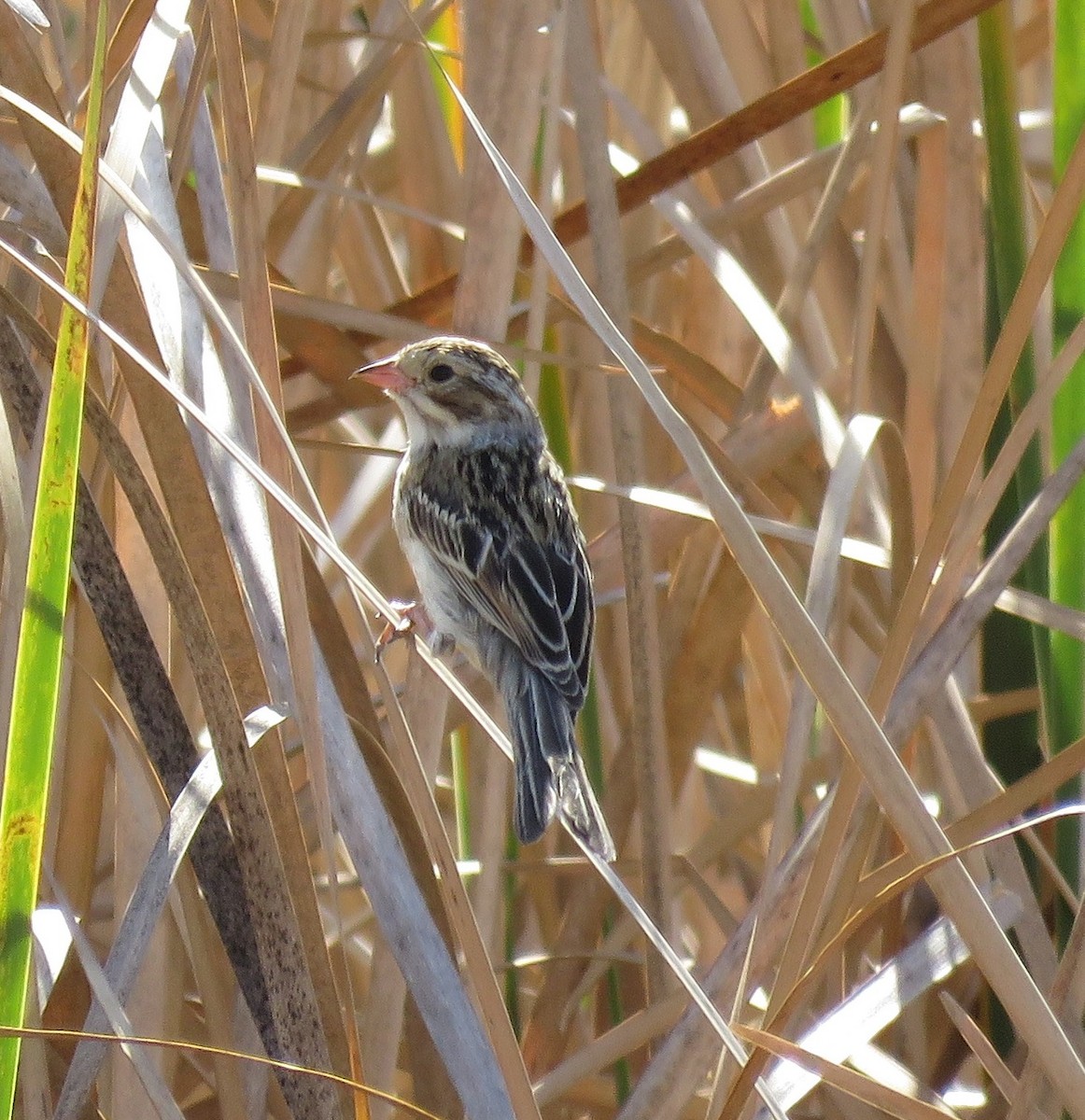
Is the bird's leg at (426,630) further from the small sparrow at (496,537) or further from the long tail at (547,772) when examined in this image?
the long tail at (547,772)

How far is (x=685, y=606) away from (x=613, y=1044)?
3.16 ft

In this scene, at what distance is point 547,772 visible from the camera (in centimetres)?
278

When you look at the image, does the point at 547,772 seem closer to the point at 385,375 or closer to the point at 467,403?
the point at 385,375

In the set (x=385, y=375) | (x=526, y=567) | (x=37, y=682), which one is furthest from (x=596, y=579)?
(x=37, y=682)

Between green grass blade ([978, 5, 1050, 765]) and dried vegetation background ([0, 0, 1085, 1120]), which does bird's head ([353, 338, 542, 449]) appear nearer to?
dried vegetation background ([0, 0, 1085, 1120])

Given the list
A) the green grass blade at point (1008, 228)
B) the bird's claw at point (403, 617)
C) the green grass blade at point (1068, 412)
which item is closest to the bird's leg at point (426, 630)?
the bird's claw at point (403, 617)

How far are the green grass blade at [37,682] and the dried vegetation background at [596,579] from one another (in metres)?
0.15

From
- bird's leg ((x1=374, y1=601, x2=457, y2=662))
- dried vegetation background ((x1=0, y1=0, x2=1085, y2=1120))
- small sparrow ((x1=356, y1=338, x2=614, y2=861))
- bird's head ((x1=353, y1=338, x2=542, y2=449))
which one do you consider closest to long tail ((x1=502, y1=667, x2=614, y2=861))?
small sparrow ((x1=356, y1=338, x2=614, y2=861))

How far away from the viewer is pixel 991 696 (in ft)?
11.1

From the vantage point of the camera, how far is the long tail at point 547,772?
262 cm

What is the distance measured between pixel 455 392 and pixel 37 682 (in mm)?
2122

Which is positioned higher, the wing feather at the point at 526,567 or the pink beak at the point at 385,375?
the pink beak at the point at 385,375

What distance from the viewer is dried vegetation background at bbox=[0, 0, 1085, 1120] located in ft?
7.18

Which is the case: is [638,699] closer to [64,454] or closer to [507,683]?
→ [507,683]
